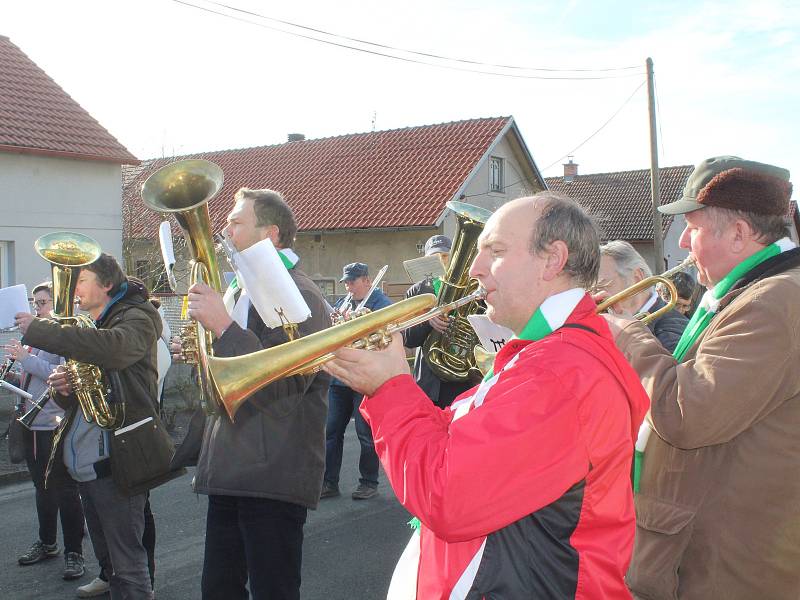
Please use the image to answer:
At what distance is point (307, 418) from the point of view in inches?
123

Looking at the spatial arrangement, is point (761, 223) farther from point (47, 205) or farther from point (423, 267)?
point (47, 205)

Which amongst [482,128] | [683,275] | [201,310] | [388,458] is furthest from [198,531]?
[482,128]

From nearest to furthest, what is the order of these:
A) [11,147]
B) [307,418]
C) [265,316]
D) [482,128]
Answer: [265,316], [307,418], [11,147], [482,128]

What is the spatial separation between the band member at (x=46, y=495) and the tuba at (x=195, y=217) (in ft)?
7.62

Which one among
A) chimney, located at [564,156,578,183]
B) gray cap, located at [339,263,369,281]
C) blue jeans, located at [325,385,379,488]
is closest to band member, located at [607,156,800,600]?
blue jeans, located at [325,385,379,488]

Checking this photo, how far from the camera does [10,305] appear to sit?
4801mm

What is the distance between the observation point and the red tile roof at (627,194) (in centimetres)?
2925

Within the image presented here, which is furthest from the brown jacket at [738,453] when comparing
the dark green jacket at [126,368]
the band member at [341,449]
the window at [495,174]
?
the window at [495,174]

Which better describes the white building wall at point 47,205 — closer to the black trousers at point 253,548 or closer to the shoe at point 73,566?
the shoe at point 73,566

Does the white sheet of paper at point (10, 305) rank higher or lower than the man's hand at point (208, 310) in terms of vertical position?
lower

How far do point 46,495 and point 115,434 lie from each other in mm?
1719

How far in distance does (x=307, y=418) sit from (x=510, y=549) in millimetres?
1566

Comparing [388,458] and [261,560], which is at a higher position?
[388,458]

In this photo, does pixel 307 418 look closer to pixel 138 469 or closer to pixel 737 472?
pixel 138 469
